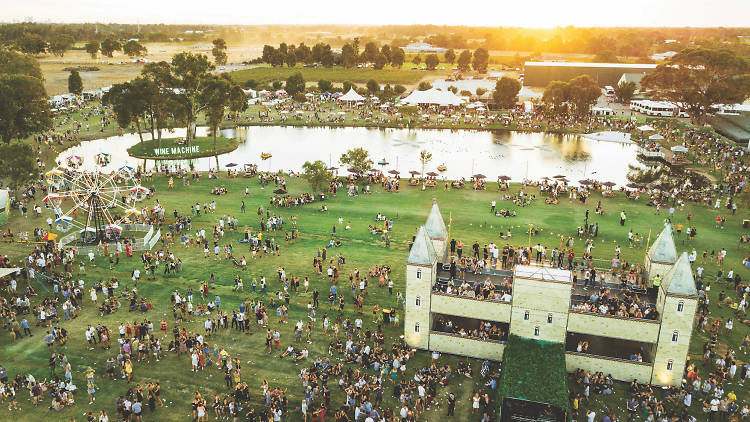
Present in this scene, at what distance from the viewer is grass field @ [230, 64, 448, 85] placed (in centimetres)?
15562

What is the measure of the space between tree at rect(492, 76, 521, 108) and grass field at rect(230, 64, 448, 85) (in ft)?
151

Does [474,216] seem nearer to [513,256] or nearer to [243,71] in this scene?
[513,256]

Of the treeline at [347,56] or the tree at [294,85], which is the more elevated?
the treeline at [347,56]

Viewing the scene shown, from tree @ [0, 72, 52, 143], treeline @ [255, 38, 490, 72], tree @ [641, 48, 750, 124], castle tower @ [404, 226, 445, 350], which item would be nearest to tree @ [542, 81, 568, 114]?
tree @ [641, 48, 750, 124]

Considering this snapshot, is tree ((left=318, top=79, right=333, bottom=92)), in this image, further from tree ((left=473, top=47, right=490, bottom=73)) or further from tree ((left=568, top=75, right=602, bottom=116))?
tree ((left=473, top=47, right=490, bottom=73))

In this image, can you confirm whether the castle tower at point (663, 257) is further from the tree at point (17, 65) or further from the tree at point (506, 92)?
the tree at point (17, 65)

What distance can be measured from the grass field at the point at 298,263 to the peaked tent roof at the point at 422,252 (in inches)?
229

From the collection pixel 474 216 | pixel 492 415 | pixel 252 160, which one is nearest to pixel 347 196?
pixel 474 216

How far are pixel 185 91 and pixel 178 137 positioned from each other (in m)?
17.0

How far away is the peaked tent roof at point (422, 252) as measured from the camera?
31578 mm

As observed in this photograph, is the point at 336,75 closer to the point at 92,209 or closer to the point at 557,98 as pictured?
the point at 557,98

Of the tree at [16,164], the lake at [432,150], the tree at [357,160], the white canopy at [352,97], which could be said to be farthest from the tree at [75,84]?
the tree at [357,160]

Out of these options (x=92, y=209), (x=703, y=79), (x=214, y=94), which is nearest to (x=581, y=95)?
(x=703, y=79)

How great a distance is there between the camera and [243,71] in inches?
6629
